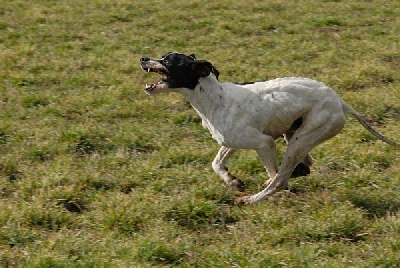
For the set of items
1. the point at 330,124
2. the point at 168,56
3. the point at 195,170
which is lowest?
the point at 195,170

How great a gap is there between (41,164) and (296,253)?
3.13 m

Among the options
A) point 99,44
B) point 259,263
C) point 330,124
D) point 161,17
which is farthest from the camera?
point 161,17

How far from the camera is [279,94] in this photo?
646 cm

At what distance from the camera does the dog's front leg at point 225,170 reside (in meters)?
6.69

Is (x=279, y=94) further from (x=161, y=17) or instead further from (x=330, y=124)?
(x=161, y=17)

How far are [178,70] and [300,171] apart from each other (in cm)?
149

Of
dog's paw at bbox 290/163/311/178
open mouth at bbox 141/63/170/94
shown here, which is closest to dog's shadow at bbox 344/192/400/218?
dog's paw at bbox 290/163/311/178

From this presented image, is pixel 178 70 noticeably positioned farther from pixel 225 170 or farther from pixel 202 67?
pixel 225 170

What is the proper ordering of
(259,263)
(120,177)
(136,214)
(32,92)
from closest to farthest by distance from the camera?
1. (259,263)
2. (136,214)
3. (120,177)
4. (32,92)

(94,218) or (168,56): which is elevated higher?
(168,56)

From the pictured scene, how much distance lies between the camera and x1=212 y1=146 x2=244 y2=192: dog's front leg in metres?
6.69

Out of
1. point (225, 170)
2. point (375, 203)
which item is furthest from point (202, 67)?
point (375, 203)

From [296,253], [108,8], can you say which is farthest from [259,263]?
[108,8]

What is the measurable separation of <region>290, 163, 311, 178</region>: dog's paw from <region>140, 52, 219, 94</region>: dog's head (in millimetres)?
1204
